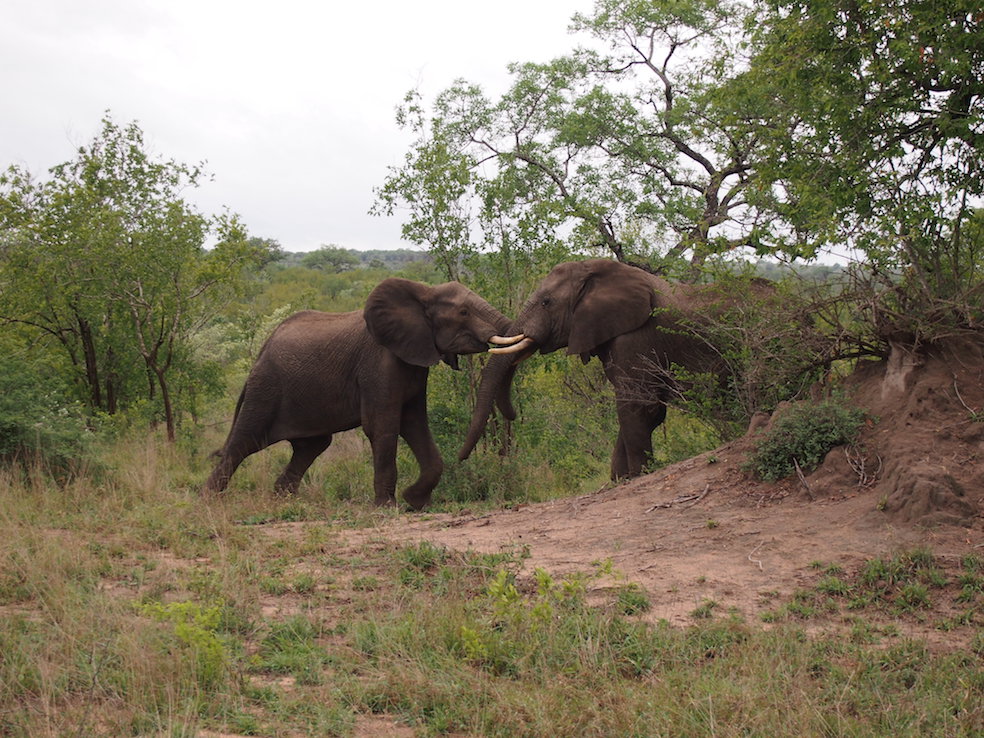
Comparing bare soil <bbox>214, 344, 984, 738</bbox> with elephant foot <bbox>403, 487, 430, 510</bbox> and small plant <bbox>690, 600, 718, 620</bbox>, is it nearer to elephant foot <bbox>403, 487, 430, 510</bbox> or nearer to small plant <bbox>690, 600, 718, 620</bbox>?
small plant <bbox>690, 600, 718, 620</bbox>

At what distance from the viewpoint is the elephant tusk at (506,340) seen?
11359 millimetres

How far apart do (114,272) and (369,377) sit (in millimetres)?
5125

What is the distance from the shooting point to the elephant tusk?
1136cm

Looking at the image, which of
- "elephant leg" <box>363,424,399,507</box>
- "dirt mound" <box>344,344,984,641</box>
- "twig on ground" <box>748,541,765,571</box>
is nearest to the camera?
"dirt mound" <box>344,344,984,641</box>

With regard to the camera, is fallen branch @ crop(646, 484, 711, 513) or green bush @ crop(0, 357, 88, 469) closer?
fallen branch @ crop(646, 484, 711, 513)

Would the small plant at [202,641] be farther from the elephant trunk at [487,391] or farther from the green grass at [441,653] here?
the elephant trunk at [487,391]

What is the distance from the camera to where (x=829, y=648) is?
206 inches

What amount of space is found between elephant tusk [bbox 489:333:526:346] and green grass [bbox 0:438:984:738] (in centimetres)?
428

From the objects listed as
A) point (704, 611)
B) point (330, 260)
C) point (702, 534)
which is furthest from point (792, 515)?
point (330, 260)

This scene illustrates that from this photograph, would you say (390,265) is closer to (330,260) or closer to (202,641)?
(330,260)

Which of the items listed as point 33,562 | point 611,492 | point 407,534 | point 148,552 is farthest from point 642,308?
point 33,562

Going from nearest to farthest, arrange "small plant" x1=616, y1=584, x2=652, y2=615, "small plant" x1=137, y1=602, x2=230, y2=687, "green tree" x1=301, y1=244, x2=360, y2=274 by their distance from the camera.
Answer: "small plant" x1=137, y1=602, x2=230, y2=687, "small plant" x1=616, y1=584, x2=652, y2=615, "green tree" x1=301, y1=244, x2=360, y2=274

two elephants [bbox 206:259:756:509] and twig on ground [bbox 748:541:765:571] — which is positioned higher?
two elephants [bbox 206:259:756:509]

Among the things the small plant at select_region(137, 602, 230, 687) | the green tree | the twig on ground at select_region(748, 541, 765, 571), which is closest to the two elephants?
the twig on ground at select_region(748, 541, 765, 571)
